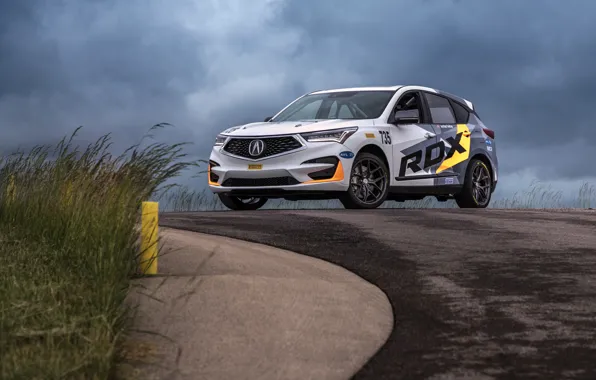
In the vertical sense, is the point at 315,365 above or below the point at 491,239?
below

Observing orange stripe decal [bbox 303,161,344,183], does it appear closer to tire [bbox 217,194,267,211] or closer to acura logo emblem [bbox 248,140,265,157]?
acura logo emblem [bbox 248,140,265,157]

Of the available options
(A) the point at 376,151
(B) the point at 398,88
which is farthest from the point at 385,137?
(B) the point at 398,88

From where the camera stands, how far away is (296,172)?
12305 mm

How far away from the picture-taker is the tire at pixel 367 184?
12609 mm

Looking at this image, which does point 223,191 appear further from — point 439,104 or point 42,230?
point 42,230

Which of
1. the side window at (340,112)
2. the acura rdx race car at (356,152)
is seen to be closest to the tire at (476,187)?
the acura rdx race car at (356,152)

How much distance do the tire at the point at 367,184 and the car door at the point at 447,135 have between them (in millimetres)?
1380

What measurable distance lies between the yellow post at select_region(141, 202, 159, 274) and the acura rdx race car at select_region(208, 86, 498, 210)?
5.62 metres

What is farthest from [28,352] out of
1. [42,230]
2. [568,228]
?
[568,228]

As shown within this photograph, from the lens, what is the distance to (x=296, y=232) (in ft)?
31.0

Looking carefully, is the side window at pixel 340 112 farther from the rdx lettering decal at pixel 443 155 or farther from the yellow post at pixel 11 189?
the yellow post at pixel 11 189

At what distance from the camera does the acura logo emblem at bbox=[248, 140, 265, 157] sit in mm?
12555

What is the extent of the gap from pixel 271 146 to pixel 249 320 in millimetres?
6794

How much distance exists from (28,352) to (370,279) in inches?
127
